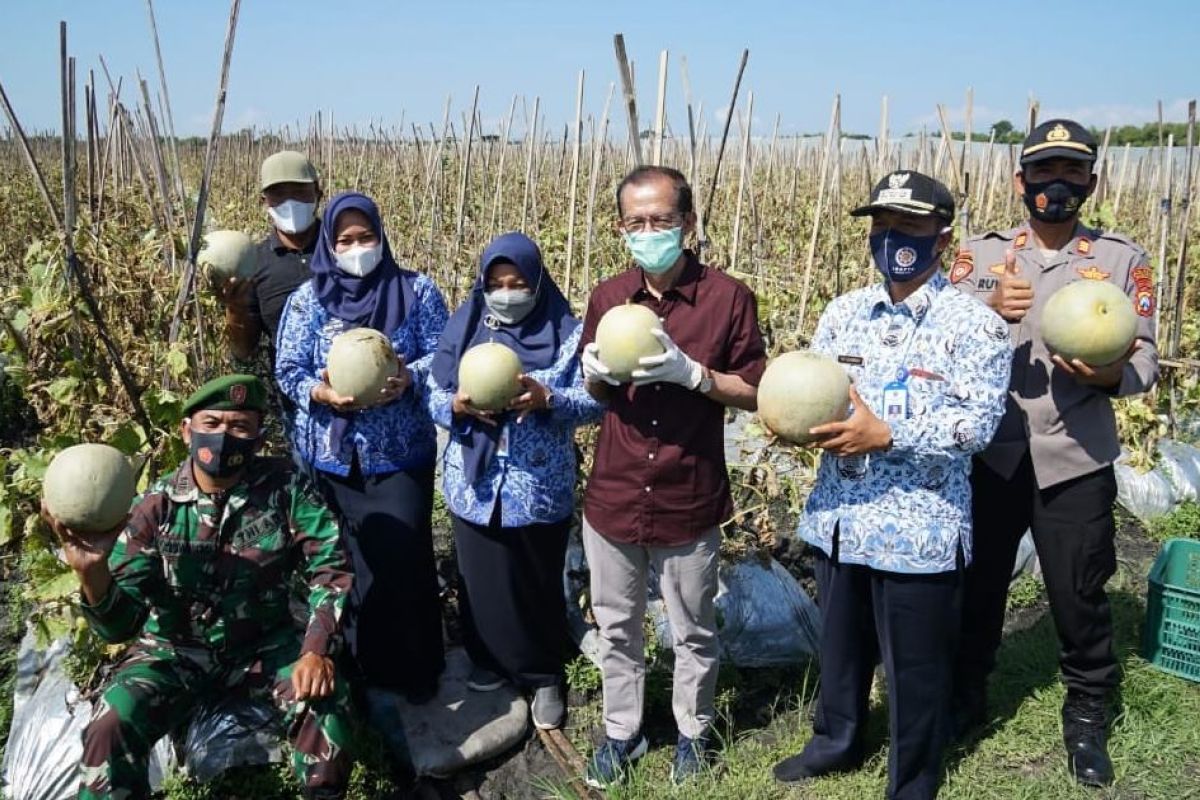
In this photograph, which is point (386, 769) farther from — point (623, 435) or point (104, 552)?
point (623, 435)

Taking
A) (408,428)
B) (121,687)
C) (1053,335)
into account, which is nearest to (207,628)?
(121,687)

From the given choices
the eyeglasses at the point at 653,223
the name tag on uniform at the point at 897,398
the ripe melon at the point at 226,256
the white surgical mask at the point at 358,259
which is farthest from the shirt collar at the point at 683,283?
the ripe melon at the point at 226,256

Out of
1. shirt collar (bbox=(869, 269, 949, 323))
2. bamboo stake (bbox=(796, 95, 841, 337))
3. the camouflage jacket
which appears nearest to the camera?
shirt collar (bbox=(869, 269, 949, 323))

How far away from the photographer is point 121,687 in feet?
→ 9.09

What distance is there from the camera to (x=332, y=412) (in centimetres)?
329

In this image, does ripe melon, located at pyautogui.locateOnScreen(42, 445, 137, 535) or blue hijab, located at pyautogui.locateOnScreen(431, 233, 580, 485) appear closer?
ripe melon, located at pyautogui.locateOnScreen(42, 445, 137, 535)

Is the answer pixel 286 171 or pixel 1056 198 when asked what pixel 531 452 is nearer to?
pixel 286 171

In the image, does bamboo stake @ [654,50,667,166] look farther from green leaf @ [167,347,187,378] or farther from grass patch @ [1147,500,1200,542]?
grass patch @ [1147,500,1200,542]

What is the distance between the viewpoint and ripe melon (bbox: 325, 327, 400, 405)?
298 cm

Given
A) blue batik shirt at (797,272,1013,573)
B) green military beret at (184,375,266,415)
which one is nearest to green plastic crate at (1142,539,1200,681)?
blue batik shirt at (797,272,1013,573)

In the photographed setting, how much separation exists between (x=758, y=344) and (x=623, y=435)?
532mm

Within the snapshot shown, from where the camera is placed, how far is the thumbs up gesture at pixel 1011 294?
2.79 m

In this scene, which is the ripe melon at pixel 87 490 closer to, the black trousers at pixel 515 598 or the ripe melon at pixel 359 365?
the ripe melon at pixel 359 365

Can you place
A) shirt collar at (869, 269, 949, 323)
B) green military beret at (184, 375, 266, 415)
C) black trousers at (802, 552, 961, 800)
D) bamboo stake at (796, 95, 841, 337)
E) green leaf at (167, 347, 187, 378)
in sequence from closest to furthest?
shirt collar at (869, 269, 949, 323) < black trousers at (802, 552, 961, 800) < green military beret at (184, 375, 266, 415) < green leaf at (167, 347, 187, 378) < bamboo stake at (796, 95, 841, 337)
